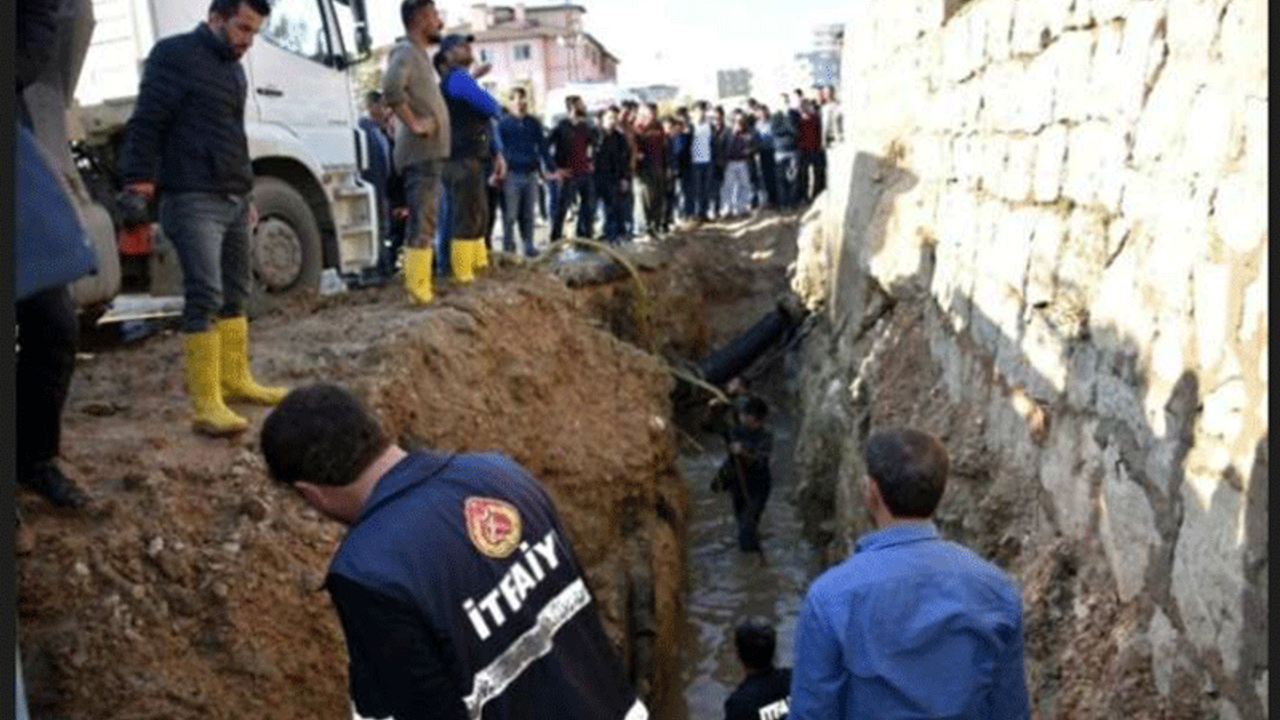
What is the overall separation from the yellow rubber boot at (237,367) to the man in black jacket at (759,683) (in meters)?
2.26

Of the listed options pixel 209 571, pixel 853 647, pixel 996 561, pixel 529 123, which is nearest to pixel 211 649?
pixel 209 571

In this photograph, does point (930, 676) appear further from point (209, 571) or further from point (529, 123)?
point (529, 123)

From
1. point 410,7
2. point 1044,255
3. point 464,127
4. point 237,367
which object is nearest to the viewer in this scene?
point 1044,255

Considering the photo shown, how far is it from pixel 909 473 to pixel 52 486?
9.46ft

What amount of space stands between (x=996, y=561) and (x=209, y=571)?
3.08 metres

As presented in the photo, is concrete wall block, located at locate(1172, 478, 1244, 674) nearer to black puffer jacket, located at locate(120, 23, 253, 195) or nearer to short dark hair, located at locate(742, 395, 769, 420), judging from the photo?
black puffer jacket, located at locate(120, 23, 253, 195)

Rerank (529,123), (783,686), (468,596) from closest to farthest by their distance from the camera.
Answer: (468,596), (783,686), (529,123)

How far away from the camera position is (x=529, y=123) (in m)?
12.2

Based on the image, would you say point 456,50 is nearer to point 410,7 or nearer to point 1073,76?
point 410,7

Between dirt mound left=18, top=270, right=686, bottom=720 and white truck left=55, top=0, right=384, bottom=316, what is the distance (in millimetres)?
440

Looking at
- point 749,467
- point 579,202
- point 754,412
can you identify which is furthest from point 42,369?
point 579,202

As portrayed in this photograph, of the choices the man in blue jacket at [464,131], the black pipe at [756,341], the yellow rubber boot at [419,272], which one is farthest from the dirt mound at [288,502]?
the black pipe at [756,341]

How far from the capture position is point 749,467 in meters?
9.70

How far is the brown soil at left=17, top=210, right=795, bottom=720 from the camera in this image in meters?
3.76
